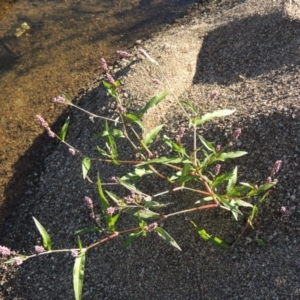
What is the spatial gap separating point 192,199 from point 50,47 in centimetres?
405

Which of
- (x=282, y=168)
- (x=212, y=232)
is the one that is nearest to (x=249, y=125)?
(x=282, y=168)

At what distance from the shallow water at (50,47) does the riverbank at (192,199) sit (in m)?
0.53

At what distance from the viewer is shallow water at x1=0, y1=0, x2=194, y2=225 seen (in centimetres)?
652

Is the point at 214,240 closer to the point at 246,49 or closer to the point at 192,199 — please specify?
the point at 192,199

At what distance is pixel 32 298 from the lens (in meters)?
4.66

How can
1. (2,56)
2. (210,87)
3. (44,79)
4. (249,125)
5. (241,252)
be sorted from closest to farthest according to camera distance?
(241,252), (249,125), (210,87), (44,79), (2,56)

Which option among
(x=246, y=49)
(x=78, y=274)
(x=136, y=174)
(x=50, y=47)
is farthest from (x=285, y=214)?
(x=50, y=47)

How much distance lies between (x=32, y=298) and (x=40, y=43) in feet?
13.3

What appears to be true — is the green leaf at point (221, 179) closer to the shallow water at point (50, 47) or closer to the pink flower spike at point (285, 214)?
the pink flower spike at point (285, 214)

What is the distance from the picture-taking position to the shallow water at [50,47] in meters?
6.52

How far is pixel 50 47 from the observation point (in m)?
7.41

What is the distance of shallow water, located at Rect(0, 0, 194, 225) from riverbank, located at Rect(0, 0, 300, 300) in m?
0.53

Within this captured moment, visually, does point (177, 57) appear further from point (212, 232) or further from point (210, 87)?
Answer: point (212, 232)

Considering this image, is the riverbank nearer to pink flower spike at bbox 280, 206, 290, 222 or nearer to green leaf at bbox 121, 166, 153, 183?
pink flower spike at bbox 280, 206, 290, 222
